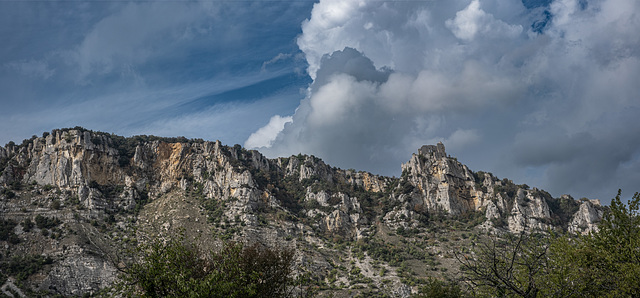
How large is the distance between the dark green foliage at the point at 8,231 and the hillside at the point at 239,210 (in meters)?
0.36

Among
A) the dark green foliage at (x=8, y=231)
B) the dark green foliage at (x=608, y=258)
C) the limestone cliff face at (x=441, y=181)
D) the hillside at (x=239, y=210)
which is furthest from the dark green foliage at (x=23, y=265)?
the limestone cliff face at (x=441, y=181)

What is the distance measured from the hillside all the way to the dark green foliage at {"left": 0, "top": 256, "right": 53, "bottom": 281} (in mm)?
207

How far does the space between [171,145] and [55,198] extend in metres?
37.3

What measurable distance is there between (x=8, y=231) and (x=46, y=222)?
22.6 feet

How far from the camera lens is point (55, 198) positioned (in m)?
97.0

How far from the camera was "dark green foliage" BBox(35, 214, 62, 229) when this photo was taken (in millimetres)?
86688

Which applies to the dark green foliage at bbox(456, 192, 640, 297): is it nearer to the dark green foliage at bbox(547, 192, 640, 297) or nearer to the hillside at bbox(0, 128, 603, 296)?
the dark green foliage at bbox(547, 192, 640, 297)

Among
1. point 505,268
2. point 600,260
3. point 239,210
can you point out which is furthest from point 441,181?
point 505,268

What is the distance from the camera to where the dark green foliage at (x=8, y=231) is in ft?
264

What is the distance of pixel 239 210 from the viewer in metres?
105

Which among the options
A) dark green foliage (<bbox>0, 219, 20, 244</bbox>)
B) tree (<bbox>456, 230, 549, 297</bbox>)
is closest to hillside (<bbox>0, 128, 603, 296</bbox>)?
dark green foliage (<bbox>0, 219, 20, 244</bbox>)

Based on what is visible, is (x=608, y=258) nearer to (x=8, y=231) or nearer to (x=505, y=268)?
(x=505, y=268)

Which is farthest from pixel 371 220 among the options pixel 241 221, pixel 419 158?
pixel 241 221

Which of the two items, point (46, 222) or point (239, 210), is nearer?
point (46, 222)
